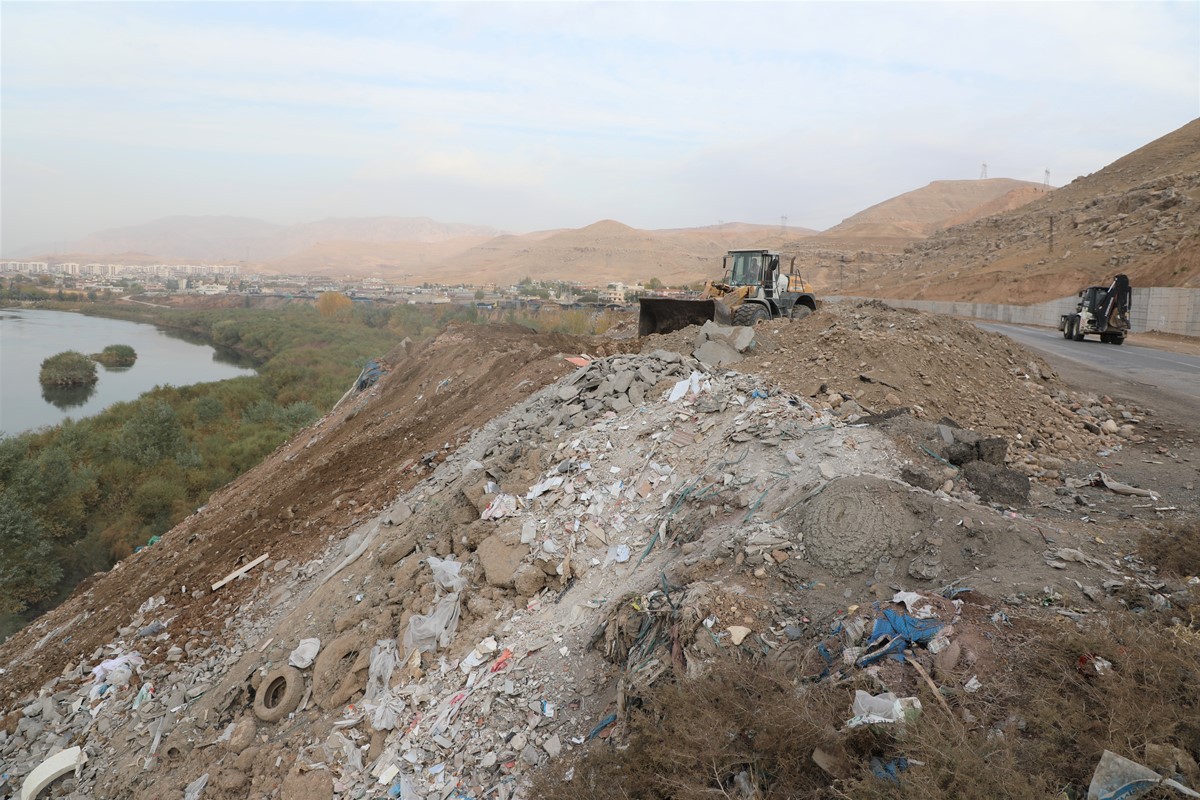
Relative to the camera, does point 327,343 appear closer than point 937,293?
No

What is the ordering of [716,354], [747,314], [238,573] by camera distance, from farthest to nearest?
[747,314]
[716,354]
[238,573]

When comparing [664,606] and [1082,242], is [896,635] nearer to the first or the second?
[664,606]

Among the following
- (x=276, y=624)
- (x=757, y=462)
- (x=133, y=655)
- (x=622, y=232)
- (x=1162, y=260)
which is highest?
(x=622, y=232)

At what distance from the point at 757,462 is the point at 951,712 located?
2.79 m

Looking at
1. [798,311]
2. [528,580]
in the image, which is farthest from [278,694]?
[798,311]

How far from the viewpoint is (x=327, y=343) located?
4434 cm

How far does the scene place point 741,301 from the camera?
13.4 metres

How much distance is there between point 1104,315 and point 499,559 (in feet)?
60.4

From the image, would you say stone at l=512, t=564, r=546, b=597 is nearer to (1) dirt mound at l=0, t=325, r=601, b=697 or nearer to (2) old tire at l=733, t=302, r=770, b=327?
(1) dirt mound at l=0, t=325, r=601, b=697

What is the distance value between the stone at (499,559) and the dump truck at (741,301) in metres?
7.86

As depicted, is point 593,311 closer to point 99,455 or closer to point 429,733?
point 99,455

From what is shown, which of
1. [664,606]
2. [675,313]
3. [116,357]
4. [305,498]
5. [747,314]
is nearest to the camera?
[664,606]

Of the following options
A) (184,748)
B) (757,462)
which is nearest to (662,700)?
(757,462)

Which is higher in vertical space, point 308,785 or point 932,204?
point 932,204
